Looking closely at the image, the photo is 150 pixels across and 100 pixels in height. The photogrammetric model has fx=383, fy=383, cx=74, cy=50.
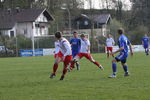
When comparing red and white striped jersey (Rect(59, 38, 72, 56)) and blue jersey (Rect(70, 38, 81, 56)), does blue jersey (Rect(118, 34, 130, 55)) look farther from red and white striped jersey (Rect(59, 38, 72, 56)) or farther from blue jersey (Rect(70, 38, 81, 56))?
blue jersey (Rect(70, 38, 81, 56))

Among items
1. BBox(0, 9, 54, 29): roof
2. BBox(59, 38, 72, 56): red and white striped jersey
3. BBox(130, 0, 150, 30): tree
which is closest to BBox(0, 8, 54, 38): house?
BBox(0, 9, 54, 29): roof

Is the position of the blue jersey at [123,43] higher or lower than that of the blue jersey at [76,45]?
higher

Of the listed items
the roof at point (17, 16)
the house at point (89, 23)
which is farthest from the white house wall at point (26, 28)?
the house at point (89, 23)

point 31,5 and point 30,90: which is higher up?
point 31,5

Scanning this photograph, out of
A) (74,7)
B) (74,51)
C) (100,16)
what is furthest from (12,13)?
(74,51)

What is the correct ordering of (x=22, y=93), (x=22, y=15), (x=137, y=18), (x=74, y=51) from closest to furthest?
(x=22, y=93) < (x=74, y=51) < (x=22, y=15) < (x=137, y=18)

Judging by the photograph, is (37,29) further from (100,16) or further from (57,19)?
(100,16)

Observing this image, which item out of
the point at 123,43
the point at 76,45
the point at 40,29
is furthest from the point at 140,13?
the point at 123,43

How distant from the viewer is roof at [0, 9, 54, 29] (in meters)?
74.5

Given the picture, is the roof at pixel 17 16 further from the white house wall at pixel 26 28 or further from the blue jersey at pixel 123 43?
the blue jersey at pixel 123 43

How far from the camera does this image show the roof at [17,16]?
74500 millimetres

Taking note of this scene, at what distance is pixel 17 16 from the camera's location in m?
76.6

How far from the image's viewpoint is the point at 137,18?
8150 cm

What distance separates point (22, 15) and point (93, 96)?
220 feet
